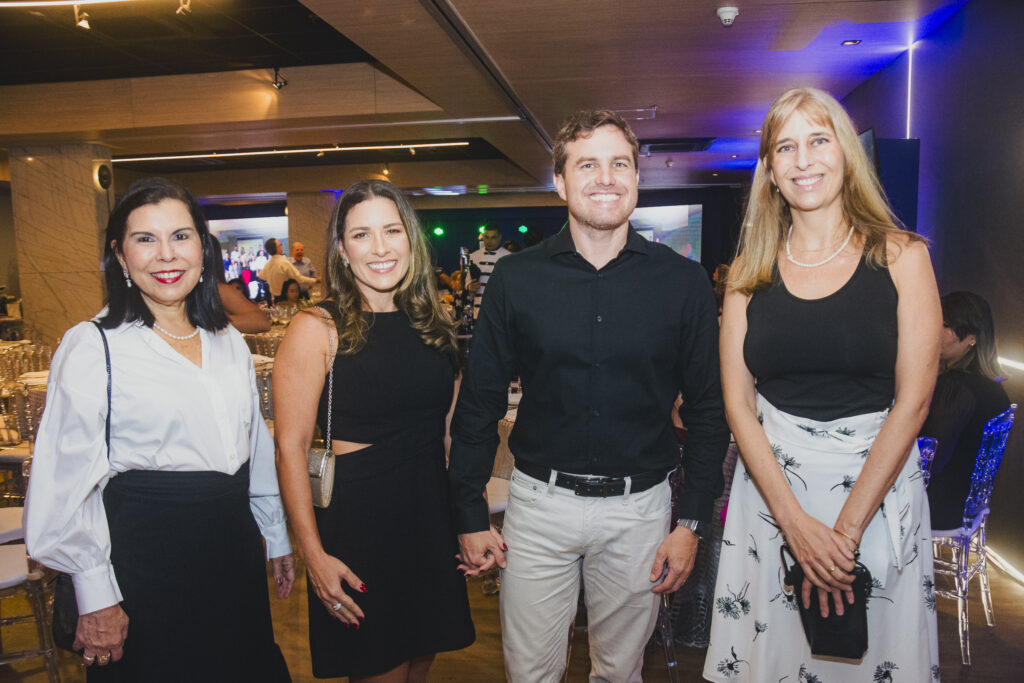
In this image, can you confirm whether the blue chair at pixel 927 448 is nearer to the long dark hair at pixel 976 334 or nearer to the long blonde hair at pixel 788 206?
the long dark hair at pixel 976 334

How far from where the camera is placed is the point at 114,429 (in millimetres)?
1672

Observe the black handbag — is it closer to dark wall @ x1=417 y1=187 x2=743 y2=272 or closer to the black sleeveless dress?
the black sleeveless dress

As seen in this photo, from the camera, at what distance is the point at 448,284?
12172 mm

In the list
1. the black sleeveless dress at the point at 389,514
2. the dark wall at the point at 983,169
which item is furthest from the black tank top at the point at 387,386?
the dark wall at the point at 983,169

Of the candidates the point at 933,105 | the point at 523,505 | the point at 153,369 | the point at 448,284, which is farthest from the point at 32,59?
the point at 933,105

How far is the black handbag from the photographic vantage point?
1.61m

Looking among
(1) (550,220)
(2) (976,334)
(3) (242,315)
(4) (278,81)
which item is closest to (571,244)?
(2) (976,334)

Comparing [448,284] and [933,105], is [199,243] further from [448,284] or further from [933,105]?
[448,284]

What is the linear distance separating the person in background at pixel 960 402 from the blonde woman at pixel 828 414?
1.70 meters

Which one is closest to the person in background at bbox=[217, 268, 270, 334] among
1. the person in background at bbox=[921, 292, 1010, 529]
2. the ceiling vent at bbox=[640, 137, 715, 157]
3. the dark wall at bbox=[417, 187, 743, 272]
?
the person in background at bbox=[921, 292, 1010, 529]

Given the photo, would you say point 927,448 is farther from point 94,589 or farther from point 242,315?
point 242,315

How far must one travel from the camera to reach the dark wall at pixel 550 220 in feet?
56.6

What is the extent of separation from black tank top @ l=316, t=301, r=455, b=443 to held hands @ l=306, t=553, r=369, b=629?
34 centimetres

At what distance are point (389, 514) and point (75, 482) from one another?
0.77 m
